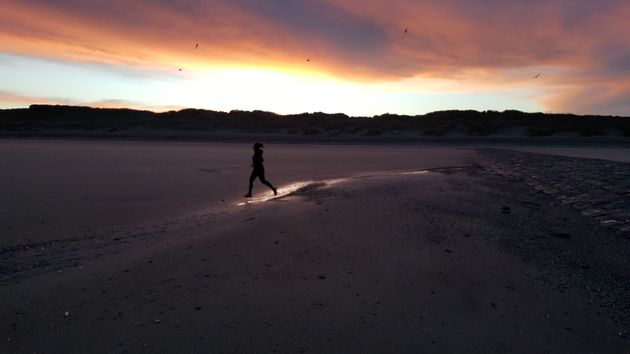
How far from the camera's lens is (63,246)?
7270mm

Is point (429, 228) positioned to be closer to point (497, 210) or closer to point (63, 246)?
point (497, 210)

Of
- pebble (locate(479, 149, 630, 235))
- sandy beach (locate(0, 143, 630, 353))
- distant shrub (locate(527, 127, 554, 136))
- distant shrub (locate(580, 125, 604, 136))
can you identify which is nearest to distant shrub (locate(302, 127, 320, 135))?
distant shrub (locate(527, 127, 554, 136))

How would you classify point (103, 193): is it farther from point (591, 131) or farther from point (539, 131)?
point (591, 131)

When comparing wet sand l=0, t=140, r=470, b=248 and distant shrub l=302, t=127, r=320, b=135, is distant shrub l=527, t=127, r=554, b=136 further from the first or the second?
wet sand l=0, t=140, r=470, b=248

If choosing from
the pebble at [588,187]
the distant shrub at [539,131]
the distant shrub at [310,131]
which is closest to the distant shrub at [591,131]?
the distant shrub at [539,131]

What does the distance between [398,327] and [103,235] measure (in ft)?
18.4

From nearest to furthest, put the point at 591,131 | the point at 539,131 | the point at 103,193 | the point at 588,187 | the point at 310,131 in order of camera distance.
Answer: the point at 588,187
the point at 103,193
the point at 591,131
the point at 539,131
the point at 310,131

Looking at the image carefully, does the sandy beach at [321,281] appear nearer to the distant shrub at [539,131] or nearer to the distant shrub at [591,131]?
the distant shrub at [539,131]

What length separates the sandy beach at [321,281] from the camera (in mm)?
4336

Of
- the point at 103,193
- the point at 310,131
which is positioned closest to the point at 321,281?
the point at 103,193

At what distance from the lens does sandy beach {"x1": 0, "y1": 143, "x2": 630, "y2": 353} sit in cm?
434

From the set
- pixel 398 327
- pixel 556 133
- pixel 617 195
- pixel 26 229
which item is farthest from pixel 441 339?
pixel 556 133

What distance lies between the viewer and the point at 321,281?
5668 mm

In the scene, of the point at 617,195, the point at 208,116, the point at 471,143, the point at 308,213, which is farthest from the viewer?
the point at 208,116
